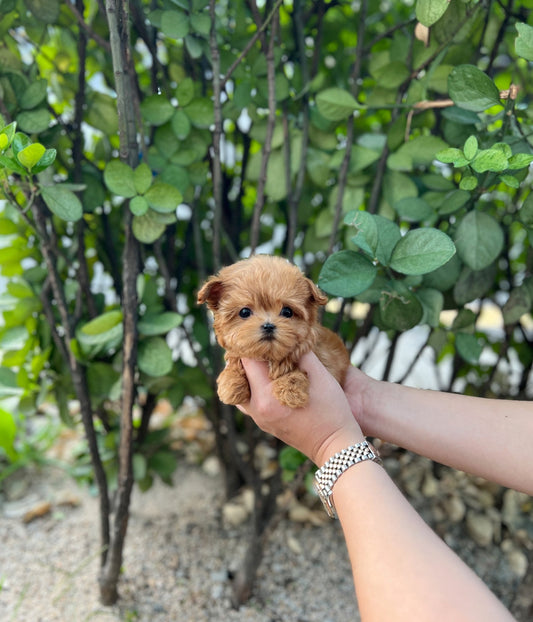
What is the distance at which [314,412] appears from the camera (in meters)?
1.01

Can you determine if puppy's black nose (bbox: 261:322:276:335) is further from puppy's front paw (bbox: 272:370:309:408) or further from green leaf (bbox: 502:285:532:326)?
green leaf (bbox: 502:285:532:326)

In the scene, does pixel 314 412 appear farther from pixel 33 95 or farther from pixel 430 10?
pixel 33 95

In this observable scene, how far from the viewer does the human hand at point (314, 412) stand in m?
1.01

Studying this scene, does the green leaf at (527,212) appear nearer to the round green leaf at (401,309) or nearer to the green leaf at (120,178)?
the round green leaf at (401,309)

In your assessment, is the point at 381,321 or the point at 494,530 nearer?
the point at 381,321

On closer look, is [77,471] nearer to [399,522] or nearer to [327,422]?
[327,422]

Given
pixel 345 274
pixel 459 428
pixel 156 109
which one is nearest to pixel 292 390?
pixel 345 274

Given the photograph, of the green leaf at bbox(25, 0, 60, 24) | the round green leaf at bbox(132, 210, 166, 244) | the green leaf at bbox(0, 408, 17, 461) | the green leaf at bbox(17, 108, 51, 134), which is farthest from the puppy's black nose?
the green leaf at bbox(0, 408, 17, 461)

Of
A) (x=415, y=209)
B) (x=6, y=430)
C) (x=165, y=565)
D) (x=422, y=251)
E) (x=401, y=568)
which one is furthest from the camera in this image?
(x=6, y=430)

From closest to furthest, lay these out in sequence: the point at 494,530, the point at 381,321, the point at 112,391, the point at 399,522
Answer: the point at 399,522 → the point at 381,321 → the point at 112,391 → the point at 494,530

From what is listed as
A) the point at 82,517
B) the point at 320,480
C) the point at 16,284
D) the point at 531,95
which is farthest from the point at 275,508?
the point at 531,95

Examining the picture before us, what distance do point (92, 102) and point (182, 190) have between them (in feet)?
1.12

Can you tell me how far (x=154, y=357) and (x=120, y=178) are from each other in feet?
1.49

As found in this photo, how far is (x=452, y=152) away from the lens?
3.41 ft
